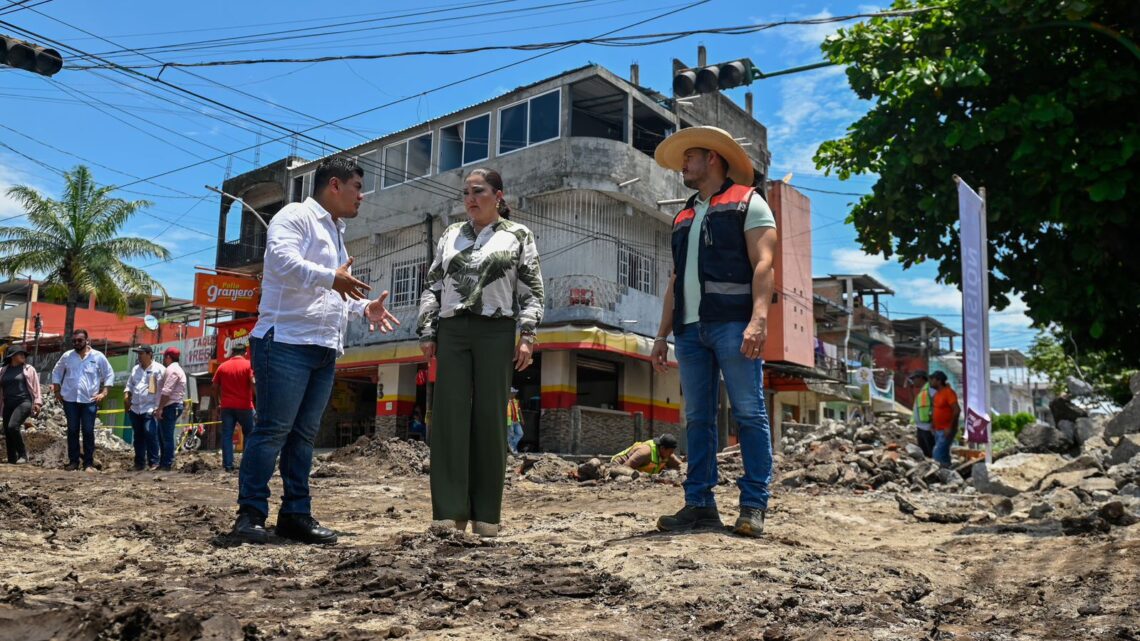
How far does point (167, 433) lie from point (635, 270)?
14.4 metres

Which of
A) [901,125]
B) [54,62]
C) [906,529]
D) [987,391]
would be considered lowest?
[906,529]

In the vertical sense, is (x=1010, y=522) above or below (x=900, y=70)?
below

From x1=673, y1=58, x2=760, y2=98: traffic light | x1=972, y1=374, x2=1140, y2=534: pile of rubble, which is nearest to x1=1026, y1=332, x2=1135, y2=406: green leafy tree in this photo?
x1=972, y1=374, x2=1140, y2=534: pile of rubble

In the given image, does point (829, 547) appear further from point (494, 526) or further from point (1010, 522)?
point (1010, 522)

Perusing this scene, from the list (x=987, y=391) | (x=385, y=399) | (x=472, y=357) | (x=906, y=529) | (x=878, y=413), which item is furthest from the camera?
(x=878, y=413)

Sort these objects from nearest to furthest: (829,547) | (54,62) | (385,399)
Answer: (829,547) < (54,62) < (385,399)

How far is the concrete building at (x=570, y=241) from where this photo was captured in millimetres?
22578

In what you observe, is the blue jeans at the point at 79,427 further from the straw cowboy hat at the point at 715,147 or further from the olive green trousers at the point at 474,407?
the straw cowboy hat at the point at 715,147

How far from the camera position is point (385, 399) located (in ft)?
85.3

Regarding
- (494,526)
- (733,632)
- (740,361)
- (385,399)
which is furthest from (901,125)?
(385,399)

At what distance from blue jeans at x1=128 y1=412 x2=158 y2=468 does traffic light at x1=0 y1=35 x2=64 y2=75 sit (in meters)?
4.78

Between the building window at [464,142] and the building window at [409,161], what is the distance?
69 centimetres

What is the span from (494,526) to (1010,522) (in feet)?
11.7

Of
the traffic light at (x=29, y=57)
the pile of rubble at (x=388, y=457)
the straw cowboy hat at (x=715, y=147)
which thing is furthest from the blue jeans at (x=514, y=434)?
the straw cowboy hat at (x=715, y=147)
